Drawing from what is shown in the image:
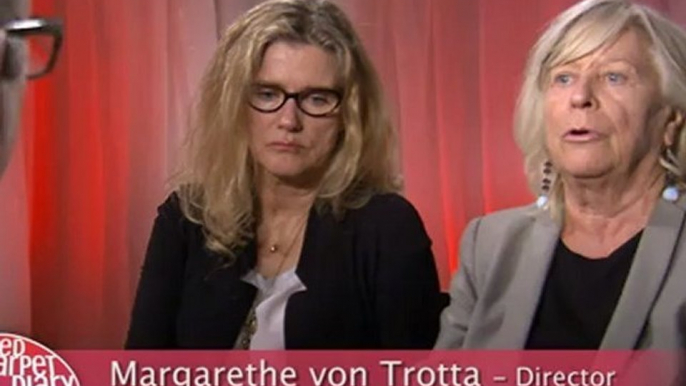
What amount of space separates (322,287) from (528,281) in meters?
0.25

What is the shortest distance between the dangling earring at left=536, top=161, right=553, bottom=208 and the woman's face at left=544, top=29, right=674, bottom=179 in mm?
16

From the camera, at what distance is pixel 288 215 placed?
128cm

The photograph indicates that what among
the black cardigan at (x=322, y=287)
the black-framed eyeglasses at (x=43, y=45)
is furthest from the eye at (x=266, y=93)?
the black-framed eyeglasses at (x=43, y=45)

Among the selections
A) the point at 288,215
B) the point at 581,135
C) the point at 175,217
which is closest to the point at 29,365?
the point at 175,217

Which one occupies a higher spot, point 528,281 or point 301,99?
point 301,99

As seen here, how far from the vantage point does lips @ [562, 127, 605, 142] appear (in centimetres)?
120

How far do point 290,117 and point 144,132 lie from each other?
19cm

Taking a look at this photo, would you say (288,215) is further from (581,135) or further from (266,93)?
(581,135)

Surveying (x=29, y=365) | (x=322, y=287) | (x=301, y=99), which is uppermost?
(x=301, y=99)

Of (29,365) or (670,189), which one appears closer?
(670,189)

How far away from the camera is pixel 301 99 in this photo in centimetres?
124

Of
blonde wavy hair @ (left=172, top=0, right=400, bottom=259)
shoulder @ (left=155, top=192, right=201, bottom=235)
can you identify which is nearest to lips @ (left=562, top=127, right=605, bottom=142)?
blonde wavy hair @ (left=172, top=0, right=400, bottom=259)

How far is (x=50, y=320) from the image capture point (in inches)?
51.3

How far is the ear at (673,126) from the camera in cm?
117
